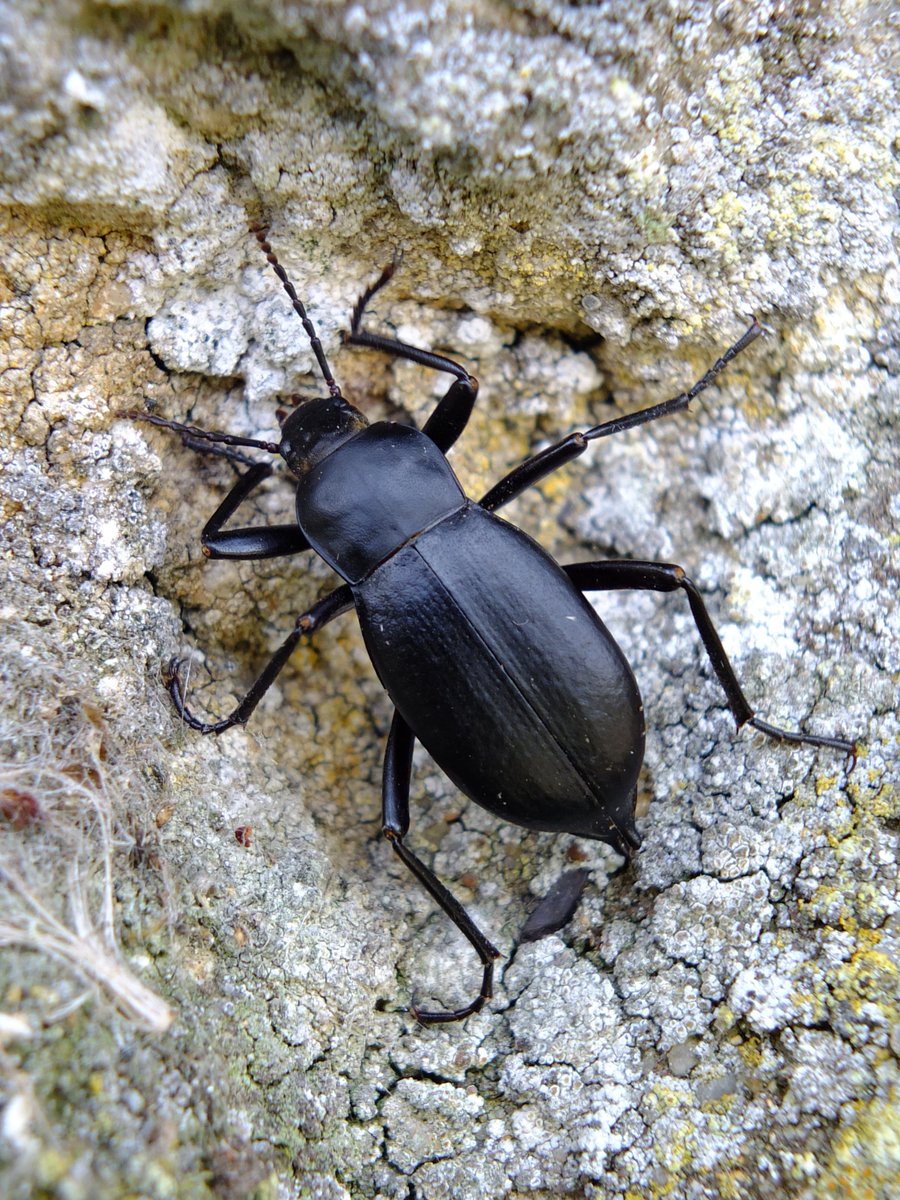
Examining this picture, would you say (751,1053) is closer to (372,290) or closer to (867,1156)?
(867,1156)

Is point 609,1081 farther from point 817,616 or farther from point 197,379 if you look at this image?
point 197,379

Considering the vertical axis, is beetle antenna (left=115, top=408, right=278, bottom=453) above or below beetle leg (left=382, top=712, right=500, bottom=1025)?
above

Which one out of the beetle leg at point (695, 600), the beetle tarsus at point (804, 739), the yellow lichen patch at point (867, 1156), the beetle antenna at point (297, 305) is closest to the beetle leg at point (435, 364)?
the beetle antenna at point (297, 305)

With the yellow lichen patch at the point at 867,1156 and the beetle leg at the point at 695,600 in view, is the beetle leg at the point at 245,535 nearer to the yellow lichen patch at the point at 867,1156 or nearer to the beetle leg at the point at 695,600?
the beetle leg at the point at 695,600

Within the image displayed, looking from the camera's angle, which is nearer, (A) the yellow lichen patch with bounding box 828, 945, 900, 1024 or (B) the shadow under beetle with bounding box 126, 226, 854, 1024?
(A) the yellow lichen patch with bounding box 828, 945, 900, 1024

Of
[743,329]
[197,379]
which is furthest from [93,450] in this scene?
[743,329]

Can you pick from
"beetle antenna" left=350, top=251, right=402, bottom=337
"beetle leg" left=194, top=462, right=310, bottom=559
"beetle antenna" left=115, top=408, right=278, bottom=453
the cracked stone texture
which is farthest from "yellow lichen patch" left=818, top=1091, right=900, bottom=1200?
"beetle antenna" left=350, top=251, right=402, bottom=337

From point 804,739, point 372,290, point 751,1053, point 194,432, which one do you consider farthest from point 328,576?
point 751,1053

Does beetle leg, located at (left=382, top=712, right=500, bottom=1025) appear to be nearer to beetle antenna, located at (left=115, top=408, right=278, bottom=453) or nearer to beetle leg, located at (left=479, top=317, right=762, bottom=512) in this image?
beetle leg, located at (left=479, top=317, right=762, bottom=512)
